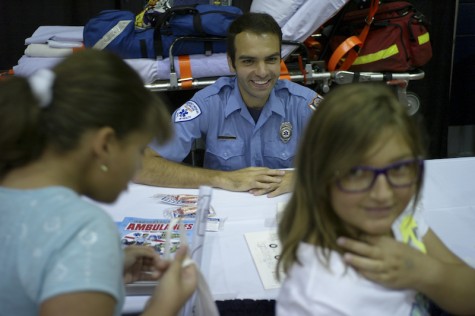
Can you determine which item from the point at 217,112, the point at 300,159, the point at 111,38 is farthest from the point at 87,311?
the point at 111,38

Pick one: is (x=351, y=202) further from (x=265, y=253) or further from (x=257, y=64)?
(x=257, y=64)

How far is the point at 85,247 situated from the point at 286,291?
0.35 m

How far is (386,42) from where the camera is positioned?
9.89 feet

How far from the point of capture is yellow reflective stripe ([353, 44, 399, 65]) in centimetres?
299

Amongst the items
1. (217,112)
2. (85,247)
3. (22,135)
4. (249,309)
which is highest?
(22,135)

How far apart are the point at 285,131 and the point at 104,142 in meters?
1.31

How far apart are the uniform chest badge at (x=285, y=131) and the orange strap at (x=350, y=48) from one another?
3.67ft

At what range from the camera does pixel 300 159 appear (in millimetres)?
853

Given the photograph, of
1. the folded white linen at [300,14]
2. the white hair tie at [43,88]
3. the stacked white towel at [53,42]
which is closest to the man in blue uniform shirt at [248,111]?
the folded white linen at [300,14]

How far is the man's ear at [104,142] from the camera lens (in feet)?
2.63

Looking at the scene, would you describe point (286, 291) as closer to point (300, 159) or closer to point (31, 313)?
point (300, 159)

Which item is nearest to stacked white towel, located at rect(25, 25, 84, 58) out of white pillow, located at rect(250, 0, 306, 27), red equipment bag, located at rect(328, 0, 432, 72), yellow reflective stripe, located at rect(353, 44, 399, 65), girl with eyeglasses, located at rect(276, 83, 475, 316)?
white pillow, located at rect(250, 0, 306, 27)

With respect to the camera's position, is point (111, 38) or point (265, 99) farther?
point (111, 38)

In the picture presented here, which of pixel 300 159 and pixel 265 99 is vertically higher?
pixel 300 159
